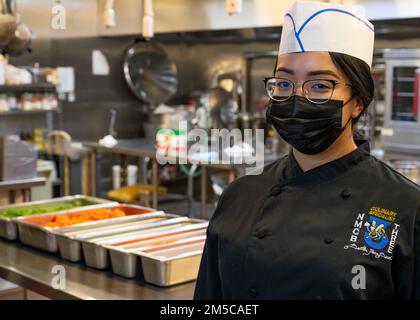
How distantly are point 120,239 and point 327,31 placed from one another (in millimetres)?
1405

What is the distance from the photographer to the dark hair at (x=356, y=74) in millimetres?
1471

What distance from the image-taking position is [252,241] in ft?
5.04

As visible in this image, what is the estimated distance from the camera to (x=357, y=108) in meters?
1.51

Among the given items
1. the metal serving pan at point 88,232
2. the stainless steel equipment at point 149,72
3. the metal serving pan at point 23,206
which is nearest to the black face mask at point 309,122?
the metal serving pan at point 88,232

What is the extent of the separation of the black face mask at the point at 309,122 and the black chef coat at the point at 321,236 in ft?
0.20

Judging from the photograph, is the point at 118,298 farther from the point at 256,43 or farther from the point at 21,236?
the point at 256,43

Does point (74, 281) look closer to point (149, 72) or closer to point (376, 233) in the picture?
point (376, 233)

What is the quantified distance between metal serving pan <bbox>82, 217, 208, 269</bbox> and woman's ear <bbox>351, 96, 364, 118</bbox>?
4.23 feet

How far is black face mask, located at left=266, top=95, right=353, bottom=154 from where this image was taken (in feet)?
4.81

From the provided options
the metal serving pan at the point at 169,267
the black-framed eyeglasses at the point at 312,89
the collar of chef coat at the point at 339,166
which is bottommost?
the metal serving pan at the point at 169,267

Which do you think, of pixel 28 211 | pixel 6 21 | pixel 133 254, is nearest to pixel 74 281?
pixel 133 254

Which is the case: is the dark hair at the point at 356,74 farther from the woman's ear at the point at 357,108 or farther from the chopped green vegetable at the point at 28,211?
the chopped green vegetable at the point at 28,211
